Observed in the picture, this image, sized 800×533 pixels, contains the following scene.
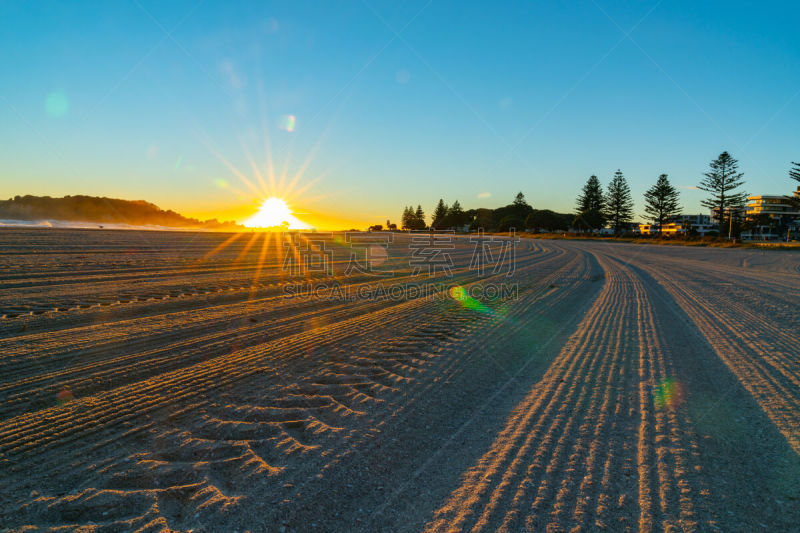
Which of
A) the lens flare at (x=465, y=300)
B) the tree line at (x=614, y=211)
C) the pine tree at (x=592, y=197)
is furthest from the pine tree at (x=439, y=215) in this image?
the lens flare at (x=465, y=300)

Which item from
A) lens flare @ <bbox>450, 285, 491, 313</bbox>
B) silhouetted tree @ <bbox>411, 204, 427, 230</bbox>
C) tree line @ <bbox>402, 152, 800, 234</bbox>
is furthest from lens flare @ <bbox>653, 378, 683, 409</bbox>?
silhouetted tree @ <bbox>411, 204, 427, 230</bbox>

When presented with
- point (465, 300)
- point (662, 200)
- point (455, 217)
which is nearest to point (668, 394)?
point (465, 300)

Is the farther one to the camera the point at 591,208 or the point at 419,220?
the point at 419,220

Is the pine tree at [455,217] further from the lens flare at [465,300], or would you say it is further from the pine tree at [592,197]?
the lens flare at [465,300]

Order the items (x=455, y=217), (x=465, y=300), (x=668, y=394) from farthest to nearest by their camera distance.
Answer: (x=455, y=217), (x=465, y=300), (x=668, y=394)

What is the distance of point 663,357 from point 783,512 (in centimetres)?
319

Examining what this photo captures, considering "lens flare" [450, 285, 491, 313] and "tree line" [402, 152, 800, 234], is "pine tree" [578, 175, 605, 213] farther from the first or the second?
"lens flare" [450, 285, 491, 313]

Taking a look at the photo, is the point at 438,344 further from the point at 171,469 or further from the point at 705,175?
the point at 705,175

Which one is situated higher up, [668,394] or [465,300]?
[465,300]

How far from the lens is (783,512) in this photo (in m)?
2.18

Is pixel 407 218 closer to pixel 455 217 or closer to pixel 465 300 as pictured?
pixel 455 217

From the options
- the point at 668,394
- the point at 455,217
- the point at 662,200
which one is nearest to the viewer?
the point at 668,394

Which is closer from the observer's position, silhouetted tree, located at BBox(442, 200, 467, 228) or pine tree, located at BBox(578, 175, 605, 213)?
pine tree, located at BBox(578, 175, 605, 213)

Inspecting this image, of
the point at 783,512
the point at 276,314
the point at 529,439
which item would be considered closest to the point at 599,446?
the point at 529,439
